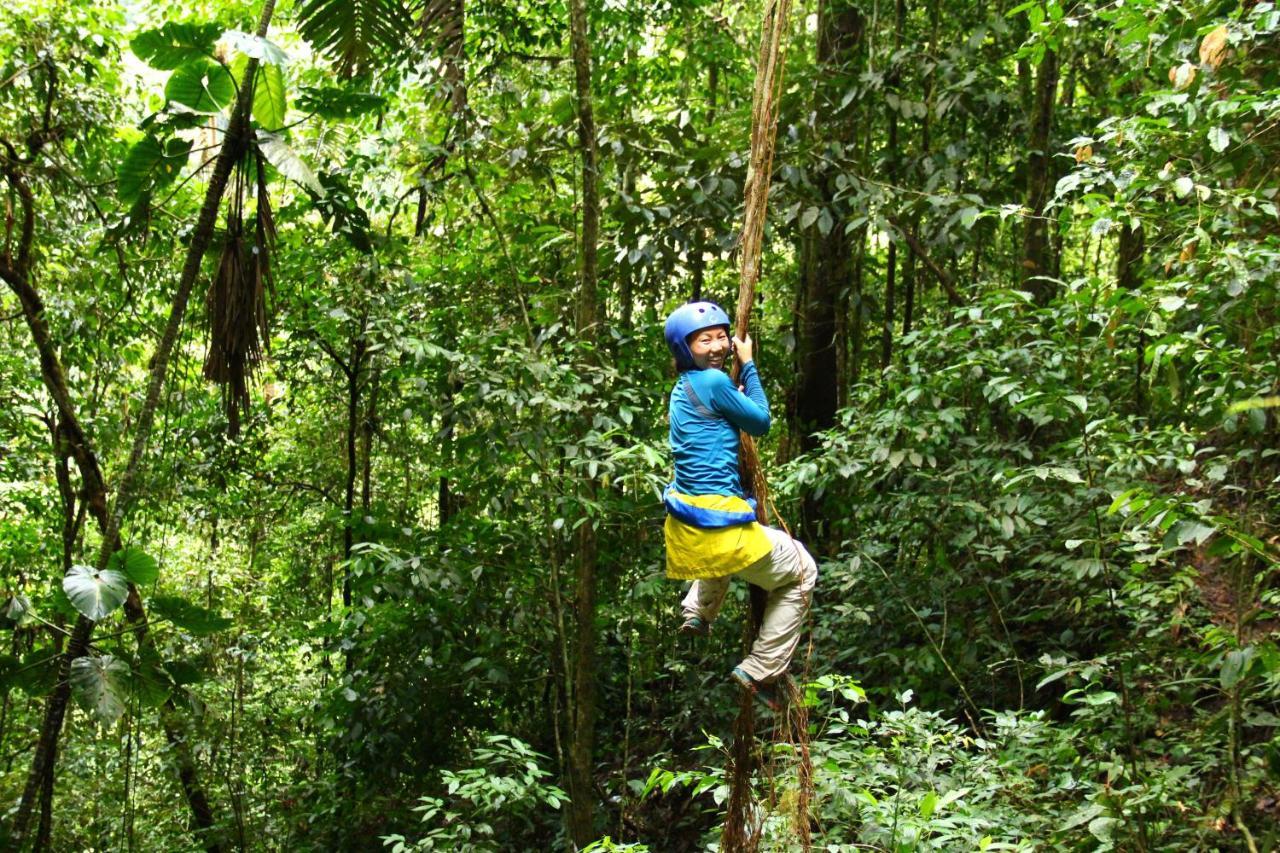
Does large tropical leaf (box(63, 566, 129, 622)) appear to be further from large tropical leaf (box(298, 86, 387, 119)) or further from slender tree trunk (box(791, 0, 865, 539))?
slender tree trunk (box(791, 0, 865, 539))

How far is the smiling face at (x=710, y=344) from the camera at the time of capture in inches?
122

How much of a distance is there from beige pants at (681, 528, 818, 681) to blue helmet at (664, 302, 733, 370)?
24.0 inches

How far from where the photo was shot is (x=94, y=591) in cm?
302

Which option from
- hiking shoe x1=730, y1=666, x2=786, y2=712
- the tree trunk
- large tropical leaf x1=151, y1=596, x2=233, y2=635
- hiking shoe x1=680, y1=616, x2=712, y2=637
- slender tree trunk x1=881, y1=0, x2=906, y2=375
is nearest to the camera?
hiking shoe x1=730, y1=666, x2=786, y2=712

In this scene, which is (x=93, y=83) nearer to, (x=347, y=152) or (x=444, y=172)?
(x=347, y=152)

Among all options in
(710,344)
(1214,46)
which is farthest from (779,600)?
(1214,46)

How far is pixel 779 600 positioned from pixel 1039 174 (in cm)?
461

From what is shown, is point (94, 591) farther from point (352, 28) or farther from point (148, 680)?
point (352, 28)

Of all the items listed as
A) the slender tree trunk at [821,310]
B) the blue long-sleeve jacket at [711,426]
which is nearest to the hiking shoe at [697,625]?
the blue long-sleeve jacket at [711,426]

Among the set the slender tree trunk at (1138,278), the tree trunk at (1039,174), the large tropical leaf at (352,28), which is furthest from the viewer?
the tree trunk at (1039,174)

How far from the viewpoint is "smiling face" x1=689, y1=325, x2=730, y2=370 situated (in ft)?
10.2

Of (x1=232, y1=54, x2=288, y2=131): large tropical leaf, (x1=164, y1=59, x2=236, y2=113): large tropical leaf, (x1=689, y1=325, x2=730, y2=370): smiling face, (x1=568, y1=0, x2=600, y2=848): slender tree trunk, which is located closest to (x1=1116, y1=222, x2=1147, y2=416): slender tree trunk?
(x1=689, y1=325, x2=730, y2=370): smiling face

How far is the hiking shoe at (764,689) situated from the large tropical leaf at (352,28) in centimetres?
281

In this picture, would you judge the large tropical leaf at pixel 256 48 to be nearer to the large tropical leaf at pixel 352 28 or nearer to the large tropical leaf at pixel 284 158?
the large tropical leaf at pixel 284 158
